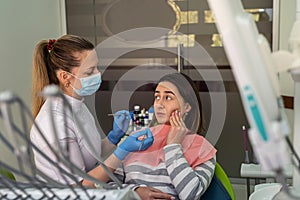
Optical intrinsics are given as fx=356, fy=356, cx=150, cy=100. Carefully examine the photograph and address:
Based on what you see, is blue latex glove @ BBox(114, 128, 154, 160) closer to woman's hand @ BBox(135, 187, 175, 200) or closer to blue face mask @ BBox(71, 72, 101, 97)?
woman's hand @ BBox(135, 187, 175, 200)

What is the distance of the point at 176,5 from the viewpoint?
2406mm

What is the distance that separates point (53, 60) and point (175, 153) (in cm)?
57

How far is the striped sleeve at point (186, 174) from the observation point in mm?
1061

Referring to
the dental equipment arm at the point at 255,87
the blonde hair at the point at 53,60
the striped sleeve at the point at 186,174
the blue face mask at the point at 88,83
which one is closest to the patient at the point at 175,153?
the striped sleeve at the point at 186,174

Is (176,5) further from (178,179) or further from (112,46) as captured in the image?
(178,179)

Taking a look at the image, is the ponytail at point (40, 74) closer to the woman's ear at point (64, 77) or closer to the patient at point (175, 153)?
the woman's ear at point (64, 77)

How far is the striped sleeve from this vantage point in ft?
3.48

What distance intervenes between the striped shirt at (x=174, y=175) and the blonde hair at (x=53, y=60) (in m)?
0.42

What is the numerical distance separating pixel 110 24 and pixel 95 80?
1328mm

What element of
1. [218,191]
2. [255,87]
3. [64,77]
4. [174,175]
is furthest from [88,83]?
[255,87]

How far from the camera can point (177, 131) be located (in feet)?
3.97

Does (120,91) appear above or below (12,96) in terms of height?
below

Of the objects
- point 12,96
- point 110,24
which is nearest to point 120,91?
point 110,24

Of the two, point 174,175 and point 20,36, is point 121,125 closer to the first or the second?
point 174,175
